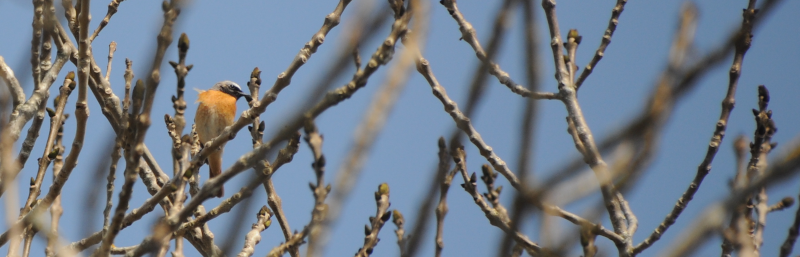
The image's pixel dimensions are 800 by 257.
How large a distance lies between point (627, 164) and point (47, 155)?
3.59 metres

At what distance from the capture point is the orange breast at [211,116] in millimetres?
9211

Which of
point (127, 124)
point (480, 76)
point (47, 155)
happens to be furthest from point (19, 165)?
point (480, 76)

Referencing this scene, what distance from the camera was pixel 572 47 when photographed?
4773mm

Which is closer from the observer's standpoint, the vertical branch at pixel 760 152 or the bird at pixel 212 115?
the vertical branch at pixel 760 152

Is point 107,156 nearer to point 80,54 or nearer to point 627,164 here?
point 80,54

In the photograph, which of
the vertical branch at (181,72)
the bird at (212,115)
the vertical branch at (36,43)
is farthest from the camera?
the bird at (212,115)

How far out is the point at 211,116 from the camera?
30.2 feet

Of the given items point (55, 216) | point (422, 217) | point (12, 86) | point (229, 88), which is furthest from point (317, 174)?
point (229, 88)

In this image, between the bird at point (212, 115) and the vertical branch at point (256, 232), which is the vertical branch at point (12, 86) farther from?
the bird at point (212, 115)

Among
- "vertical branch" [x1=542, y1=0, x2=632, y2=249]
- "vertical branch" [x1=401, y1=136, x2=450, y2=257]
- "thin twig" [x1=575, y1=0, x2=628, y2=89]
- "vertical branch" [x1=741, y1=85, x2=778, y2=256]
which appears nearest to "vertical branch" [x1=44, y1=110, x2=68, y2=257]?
"vertical branch" [x1=401, y1=136, x2=450, y2=257]

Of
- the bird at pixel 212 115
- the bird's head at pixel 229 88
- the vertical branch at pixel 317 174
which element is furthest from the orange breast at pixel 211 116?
the vertical branch at pixel 317 174

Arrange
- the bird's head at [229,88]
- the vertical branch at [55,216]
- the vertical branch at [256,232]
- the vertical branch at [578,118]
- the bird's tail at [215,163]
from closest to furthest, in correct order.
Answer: the vertical branch at [55,216]
the vertical branch at [578,118]
the vertical branch at [256,232]
the bird's tail at [215,163]
the bird's head at [229,88]

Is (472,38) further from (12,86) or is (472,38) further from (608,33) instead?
(12,86)

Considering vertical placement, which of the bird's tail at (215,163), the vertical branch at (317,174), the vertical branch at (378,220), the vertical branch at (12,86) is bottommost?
the vertical branch at (317,174)
